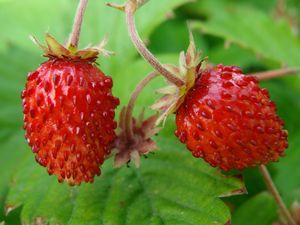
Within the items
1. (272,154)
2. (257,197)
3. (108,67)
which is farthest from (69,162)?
(108,67)

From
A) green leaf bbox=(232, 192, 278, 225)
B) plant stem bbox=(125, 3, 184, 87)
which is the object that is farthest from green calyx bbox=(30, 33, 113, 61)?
green leaf bbox=(232, 192, 278, 225)

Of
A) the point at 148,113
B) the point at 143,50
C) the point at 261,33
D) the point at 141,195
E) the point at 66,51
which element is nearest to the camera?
the point at 143,50

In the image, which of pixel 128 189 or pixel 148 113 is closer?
pixel 128 189

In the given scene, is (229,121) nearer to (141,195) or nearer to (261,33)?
(141,195)

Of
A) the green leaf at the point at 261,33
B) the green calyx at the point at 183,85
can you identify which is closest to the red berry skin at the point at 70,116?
the green calyx at the point at 183,85

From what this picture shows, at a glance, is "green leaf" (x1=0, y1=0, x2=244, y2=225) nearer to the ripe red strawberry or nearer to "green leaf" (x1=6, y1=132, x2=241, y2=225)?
"green leaf" (x1=6, y1=132, x2=241, y2=225)

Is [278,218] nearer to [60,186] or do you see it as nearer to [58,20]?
[60,186]

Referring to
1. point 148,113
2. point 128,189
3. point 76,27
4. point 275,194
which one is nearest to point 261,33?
point 148,113
